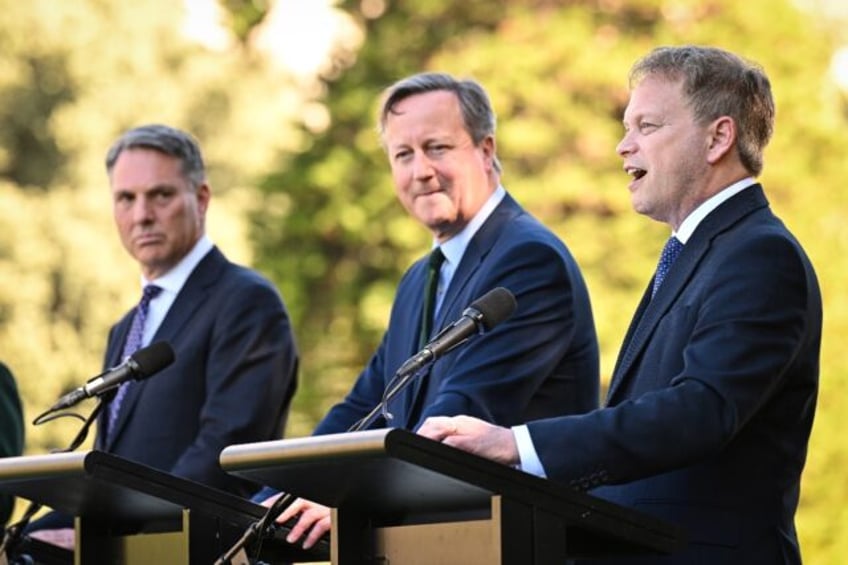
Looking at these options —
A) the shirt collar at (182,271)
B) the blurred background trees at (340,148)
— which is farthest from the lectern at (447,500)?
the blurred background trees at (340,148)

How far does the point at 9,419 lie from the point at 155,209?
3.24 feet

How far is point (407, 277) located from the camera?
22.9 feet

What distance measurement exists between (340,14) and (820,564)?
1003 cm

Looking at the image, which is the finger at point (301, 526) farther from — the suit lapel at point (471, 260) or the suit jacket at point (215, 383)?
the suit jacket at point (215, 383)

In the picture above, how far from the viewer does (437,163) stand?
21.9ft

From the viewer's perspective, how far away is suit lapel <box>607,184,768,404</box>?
5.09 meters

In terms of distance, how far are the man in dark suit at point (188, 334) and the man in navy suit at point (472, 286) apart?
24.4 inches

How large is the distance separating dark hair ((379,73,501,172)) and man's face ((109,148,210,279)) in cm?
141

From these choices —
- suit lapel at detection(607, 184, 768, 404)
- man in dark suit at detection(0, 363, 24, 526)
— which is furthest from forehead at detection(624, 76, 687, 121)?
man in dark suit at detection(0, 363, 24, 526)

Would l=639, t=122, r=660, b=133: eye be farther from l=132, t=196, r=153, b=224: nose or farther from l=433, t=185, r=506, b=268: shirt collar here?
l=132, t=196, r=153, b=224: nose

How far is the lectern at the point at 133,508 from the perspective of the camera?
5348mm

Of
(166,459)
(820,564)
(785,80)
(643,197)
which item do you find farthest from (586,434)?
(785,80)

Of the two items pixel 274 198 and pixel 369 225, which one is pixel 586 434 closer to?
pixel 369 225

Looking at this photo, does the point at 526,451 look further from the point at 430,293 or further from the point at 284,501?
the point at 430,293
